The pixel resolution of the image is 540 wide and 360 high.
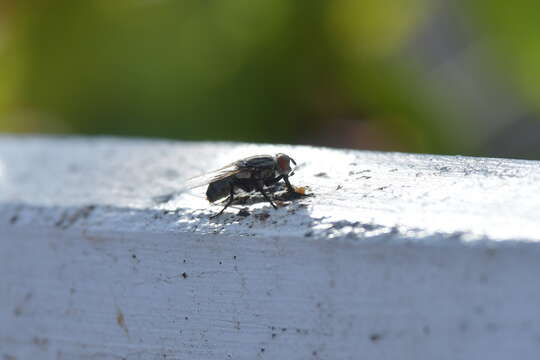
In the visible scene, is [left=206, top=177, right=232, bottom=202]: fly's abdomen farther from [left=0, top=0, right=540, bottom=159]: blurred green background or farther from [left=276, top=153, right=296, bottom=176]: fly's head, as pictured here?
[left=0, top=0, right=540, bottom=159]: blurred green background

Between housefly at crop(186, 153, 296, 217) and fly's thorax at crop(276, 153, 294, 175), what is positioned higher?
fly's thorax at crop(276, 153, 294, 175)

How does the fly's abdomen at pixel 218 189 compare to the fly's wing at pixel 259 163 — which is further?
the fly's wing at pixel 259 163

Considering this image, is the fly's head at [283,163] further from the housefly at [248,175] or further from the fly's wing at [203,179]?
the fly's wing at [203,179]

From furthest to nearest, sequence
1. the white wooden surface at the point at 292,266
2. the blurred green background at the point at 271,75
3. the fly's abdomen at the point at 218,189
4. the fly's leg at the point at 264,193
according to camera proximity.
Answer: the blurred green background at the point at 271,75 < the fly's abdomen at the point at 218,189 < the fly's leg at the point at 264,193 < the white wooden surface at the point at 292,266

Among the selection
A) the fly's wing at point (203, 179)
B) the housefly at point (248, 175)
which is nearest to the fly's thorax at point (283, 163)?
the housefly at point (248, 175)

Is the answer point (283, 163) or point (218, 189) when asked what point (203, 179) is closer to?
point (218, 189)

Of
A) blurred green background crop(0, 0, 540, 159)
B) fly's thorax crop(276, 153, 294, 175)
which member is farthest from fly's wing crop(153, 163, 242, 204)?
blurred green background crop(0, 0, 540, 159)

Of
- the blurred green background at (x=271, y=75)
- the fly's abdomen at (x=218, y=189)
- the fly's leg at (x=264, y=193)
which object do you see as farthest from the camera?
the blurred green background at (x=271, y=75)

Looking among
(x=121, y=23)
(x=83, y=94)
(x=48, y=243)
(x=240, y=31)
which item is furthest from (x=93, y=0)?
(x=48, y=243)
